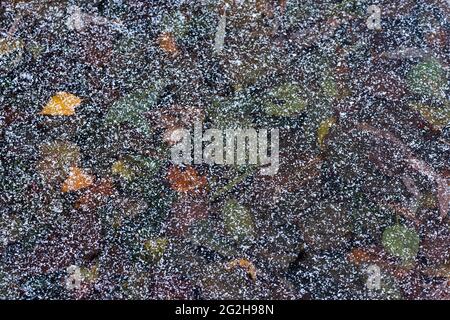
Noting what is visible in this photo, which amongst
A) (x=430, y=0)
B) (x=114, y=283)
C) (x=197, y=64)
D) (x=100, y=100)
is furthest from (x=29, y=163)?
(x=430, y=0)

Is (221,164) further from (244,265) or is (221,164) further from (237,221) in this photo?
(244,265)

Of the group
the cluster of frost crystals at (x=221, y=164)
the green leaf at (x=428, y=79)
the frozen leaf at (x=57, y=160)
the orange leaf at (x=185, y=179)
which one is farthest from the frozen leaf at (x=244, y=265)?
the green leaf at (x=428, y=79)

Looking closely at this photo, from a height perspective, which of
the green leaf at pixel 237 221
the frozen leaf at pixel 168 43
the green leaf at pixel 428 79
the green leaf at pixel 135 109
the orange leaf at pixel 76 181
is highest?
the frozen leaf at pixel 168 43

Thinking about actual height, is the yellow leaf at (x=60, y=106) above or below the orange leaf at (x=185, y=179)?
above

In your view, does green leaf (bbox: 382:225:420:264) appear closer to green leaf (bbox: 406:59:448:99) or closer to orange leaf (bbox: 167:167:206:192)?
green leaf (bbox: 406:59:448:99)

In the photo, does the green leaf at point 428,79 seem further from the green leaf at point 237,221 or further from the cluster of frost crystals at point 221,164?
the green leaf at point 237,221
